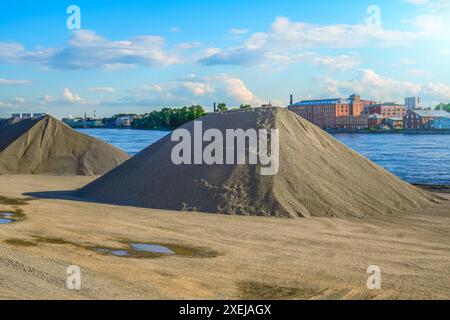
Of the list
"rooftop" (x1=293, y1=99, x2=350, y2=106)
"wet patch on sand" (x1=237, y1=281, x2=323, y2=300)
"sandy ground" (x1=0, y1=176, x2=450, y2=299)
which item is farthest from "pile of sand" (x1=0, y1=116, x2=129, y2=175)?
"rooftop" (x1=293, y1=99, x2=350, y2=106)

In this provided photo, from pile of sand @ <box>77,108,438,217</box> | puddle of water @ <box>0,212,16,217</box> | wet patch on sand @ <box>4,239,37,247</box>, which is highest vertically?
pile of sand @ <box>77,108,438,217</box>

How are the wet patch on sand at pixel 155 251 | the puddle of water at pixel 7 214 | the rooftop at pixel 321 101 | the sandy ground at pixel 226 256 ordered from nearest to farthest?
the sandy ground at pixel 226 256 < the wet patch on sand at pixel 155 251 < the puddle of water at pixel 7 214 < the rooftop at pixel 321 101

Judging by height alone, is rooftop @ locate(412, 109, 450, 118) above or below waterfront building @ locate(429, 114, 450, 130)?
above

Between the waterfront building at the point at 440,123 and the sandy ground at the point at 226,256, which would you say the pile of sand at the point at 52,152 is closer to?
the sandy ground at the point at 226,256

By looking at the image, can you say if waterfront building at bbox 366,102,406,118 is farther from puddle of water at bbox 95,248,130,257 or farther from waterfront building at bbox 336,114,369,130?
puddle of water at bbox 95,248,130,257

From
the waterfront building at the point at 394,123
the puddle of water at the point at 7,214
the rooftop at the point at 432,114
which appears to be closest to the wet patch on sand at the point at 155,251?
the puddle of water at the point at 7,214

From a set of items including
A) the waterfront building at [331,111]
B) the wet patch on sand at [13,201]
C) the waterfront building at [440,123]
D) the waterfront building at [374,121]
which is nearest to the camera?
the wet patch on sand at [13,201]
